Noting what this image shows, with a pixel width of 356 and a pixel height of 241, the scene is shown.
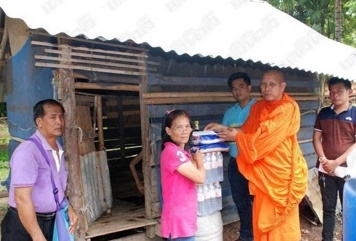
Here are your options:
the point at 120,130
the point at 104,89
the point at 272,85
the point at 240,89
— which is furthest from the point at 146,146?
the point at 120,130

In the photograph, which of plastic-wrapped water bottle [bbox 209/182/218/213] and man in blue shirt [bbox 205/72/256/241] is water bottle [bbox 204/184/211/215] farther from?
man in blue shirt [bbox 205/72/256/241]

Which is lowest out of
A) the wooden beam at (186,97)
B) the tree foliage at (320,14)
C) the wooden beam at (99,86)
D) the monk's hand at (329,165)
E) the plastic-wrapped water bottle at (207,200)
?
Answer: the plastic-wrapped water bottle at (207,200)

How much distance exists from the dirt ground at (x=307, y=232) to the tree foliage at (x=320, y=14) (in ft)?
25.0

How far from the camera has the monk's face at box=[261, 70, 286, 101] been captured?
3354 millimetres

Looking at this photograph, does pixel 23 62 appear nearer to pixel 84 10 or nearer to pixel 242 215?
pixel 84 10

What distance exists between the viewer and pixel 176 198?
9.30ft

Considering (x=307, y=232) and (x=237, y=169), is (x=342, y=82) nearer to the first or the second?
(x=237, y=169)

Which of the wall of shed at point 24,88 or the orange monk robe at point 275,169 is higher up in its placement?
the wall of shed at point 24,88

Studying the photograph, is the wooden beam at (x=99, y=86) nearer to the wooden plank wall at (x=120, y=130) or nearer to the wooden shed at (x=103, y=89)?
the wooden shed at (x=103, y=89)

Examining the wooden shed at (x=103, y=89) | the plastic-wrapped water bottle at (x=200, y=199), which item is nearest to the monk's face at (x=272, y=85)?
the wooden shed at (x=103, y=89)

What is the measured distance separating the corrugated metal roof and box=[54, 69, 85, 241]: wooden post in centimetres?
89

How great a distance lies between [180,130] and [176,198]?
1.90 ft

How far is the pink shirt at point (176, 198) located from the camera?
281 cm

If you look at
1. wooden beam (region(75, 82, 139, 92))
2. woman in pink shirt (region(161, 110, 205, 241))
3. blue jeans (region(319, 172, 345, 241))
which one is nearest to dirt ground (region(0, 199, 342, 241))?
blue jeans (region(319, 172, 345, 241))
